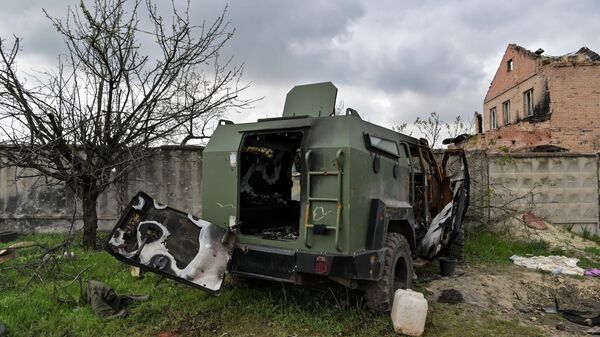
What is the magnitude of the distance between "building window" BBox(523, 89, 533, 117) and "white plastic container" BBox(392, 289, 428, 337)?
69.6ft

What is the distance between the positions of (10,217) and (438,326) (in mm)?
8284

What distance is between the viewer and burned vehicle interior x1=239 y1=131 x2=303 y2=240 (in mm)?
5012

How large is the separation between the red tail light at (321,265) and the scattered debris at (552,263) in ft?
15.2

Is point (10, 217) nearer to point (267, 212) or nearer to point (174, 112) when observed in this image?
point (174, 112)

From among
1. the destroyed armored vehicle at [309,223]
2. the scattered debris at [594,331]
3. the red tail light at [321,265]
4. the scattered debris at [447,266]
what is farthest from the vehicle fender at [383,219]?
the scattered debris at [594,331]

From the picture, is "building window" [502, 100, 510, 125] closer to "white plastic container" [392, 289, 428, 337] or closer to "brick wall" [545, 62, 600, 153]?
"brick wall" [545, 62, 600, 153]

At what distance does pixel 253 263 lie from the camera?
4.07 m

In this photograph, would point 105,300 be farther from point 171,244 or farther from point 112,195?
point 112,195

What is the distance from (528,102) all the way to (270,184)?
20.9m

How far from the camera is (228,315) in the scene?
4219mm

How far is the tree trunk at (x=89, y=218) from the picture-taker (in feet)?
22.3

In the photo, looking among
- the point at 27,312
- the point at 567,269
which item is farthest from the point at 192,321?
the point at 567,269

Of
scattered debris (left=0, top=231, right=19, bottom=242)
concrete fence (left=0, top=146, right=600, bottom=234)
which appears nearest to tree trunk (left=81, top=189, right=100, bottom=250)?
concrete fence (left=0, top=146, right=600, bottom=234)

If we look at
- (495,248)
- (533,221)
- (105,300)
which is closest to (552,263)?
(495,248)
